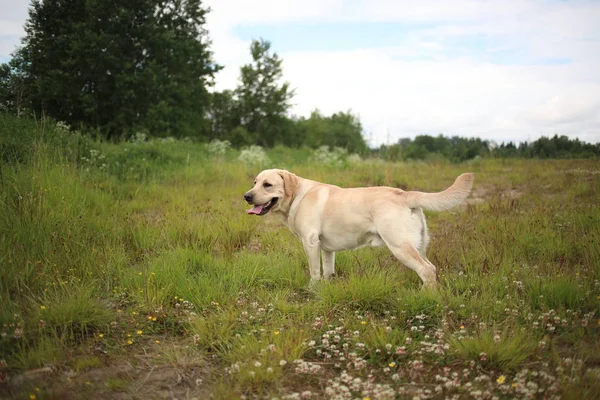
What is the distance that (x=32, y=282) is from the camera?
12.9 feet

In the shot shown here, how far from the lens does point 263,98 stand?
143ft

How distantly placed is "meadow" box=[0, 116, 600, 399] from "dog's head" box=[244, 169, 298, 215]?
730 mm

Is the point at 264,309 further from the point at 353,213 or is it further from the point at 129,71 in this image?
the point at 129,71

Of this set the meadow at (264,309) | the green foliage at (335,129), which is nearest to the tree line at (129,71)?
the meadow at (264,309)

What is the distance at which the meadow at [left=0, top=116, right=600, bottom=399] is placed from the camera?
287 cm

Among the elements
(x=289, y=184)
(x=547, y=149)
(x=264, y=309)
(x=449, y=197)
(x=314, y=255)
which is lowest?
(x=264, y=309)

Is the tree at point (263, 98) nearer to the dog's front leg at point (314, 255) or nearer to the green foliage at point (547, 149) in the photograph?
the green foliage at point (547, 149)

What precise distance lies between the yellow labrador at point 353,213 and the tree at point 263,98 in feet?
124

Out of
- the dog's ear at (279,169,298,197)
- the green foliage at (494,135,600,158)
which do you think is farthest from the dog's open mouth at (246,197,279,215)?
the green foliage at (494,135,600,158)

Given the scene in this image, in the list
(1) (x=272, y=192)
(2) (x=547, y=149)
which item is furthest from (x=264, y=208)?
(2) (x=547, y=149)

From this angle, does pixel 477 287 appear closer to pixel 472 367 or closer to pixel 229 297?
pixel 472 367

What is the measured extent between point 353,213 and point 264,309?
1.65 metres

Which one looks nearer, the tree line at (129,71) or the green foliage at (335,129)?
the tree line at (129,71)

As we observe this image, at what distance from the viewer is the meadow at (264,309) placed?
2.87 meters
